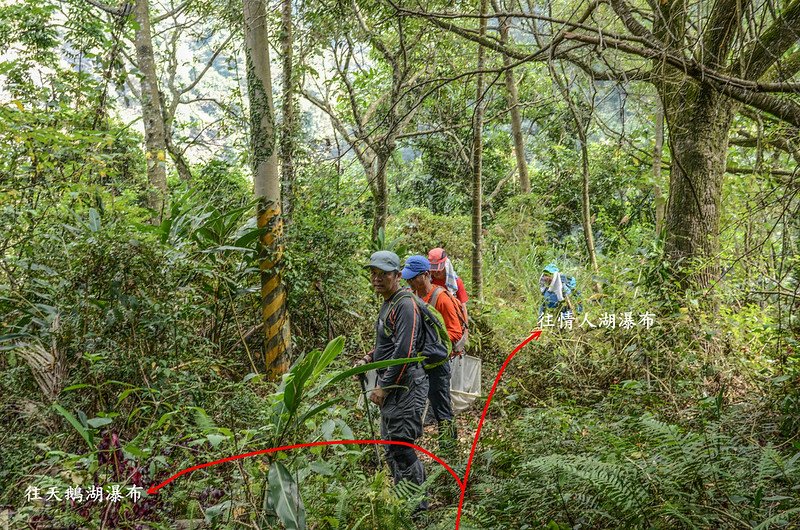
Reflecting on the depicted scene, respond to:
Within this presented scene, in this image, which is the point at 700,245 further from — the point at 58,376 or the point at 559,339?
the point at 58,376

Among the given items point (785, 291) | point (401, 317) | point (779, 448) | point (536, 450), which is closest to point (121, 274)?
point (401, 317)

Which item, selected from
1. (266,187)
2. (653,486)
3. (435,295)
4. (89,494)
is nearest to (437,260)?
(435,295)

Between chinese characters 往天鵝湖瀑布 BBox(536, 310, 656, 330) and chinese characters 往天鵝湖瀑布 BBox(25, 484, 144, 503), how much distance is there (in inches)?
200

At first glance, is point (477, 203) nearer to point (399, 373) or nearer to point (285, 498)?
point (399, 373)

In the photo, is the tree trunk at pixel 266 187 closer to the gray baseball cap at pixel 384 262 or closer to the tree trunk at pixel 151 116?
the gray baseball cap at pixel 384 262

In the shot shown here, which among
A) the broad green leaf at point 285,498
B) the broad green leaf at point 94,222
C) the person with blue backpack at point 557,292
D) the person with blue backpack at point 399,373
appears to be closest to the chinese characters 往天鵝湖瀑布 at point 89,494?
the broad green leaf at point 285,498

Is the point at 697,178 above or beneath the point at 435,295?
above

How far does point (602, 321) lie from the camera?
23.6 ft

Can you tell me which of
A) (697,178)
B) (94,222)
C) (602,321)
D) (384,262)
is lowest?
(602,321)

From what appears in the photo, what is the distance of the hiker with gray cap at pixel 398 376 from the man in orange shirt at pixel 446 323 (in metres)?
0.67

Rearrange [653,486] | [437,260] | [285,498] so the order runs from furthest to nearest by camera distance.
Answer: [437,260]
[653,486]
[285,498]

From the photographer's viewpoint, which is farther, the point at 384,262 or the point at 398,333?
the point at 384,262

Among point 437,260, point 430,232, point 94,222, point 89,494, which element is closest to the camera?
point 89,494

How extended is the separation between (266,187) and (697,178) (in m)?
4.75
